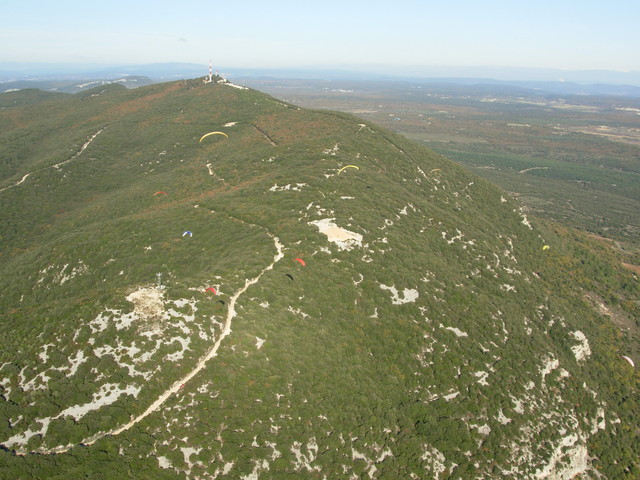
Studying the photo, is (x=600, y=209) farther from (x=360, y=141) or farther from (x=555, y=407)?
(x=555, y=407)

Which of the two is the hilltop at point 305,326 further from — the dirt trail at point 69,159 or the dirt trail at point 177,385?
the dirt trail at point 69,159

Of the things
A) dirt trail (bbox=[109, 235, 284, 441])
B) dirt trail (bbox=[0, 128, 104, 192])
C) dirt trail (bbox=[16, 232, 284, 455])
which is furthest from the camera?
dirt trail (bbox=[0, 128, 104, 192])

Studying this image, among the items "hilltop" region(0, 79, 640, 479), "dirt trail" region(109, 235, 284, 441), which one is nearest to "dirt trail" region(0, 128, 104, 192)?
"hilltop" region(0, 79, 640, 479)

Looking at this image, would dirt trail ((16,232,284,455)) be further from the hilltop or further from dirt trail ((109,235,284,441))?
the hilltop

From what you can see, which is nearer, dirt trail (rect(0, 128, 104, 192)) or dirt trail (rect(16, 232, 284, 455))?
Answer: dirt trail (rect(16, 232, 284, 455))

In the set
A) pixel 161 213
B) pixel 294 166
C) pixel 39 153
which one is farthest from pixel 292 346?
pixel 39 153

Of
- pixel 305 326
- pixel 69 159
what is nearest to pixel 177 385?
pixel 305 326

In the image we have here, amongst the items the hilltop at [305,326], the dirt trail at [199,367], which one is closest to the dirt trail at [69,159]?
the hilltop at [305,326]

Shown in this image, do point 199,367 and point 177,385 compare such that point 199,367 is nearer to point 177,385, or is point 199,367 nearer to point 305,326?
point 177,385
